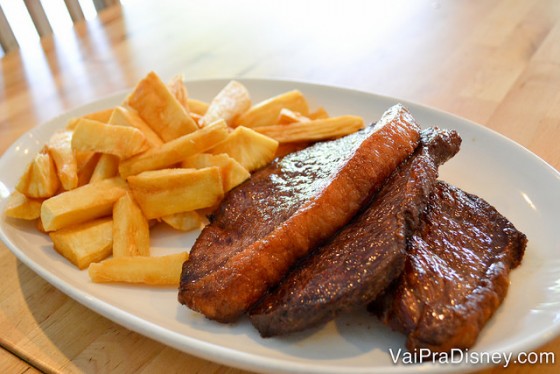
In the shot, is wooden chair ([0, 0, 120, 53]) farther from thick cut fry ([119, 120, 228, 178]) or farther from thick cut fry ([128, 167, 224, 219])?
thick cut fry ([128, 167, 224, 219])

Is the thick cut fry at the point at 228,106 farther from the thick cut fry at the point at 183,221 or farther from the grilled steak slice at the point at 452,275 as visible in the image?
the grilled steak slice at the point at 452,275

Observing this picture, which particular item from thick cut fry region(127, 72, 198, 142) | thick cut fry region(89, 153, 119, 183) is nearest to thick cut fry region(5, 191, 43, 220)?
thick cut fry region(89, 153, 119, 183)

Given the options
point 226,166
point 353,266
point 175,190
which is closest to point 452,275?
point 353,266

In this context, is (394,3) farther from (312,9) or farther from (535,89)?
(535,89)

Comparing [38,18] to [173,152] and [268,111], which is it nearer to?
[268,111]

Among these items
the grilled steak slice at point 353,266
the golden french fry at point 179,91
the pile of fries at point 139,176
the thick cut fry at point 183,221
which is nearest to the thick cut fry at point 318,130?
the pile of fries at point 139,176

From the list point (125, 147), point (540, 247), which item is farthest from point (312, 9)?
point (540, 247)
